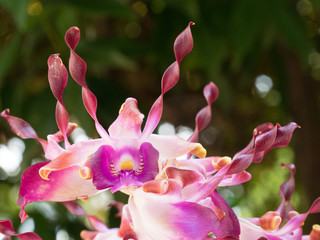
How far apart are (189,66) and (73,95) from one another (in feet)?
1.18

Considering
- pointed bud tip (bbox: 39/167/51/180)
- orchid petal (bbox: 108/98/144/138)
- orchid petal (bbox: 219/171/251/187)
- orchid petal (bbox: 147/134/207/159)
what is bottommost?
orchid petal (bbox: 219/171/251/187)

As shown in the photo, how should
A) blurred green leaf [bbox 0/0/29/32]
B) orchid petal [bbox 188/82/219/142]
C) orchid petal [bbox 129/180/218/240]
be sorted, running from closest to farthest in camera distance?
orchid petal [bbox 129/180/218/240] < orchid petal [bbox 188/82/219/142] < blurred green leaf [bbox 0/0/29/32]

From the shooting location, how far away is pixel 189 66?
3.59 feet

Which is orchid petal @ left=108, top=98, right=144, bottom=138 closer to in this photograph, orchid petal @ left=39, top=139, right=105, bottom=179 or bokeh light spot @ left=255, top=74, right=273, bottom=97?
orchid petal @ left=39, top=139, right=105, bottom=179

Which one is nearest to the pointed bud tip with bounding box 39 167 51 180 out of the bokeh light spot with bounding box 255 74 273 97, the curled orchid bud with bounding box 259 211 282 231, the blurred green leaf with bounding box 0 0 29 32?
the curled orchid bud with bounding box 259 211 282 231

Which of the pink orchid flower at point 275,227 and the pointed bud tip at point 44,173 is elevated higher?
the pointed bud tip at point 44,173

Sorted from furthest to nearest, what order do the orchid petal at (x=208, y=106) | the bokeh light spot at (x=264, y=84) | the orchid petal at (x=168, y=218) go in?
1. the bokeh light spot at (x=264, y=84)
2. the orchid petal at (x=208, y=106)
3. the orchid petal at (x=168, y=218)

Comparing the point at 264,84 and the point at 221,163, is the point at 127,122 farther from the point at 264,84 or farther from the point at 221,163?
the point at 264,84

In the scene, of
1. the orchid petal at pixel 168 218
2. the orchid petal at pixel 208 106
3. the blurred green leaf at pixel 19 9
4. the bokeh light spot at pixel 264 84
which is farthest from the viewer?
the bokeh light spot at pixel 264 84

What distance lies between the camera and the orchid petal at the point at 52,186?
26 cm

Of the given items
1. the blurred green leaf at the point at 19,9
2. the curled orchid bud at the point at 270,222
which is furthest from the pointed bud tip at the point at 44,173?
the blurred green leaf at the point at 19,9

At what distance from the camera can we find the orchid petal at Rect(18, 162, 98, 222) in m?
0.26

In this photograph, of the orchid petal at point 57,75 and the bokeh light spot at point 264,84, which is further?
the bokeh light spot at point 264,84

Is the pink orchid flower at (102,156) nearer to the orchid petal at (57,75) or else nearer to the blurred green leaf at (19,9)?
the orchid petal at (57,75)
